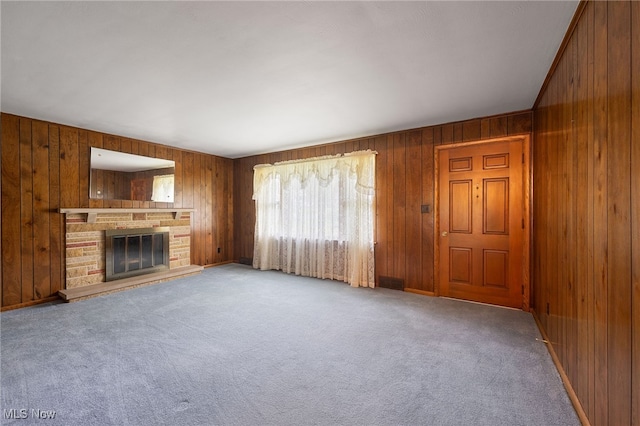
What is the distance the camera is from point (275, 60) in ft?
7.26

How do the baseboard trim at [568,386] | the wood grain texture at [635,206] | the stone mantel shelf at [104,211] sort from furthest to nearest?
the stone mantel shelf at [104,211] → the baseboard trim at [568,386] → the wood grain texture at [635,206]

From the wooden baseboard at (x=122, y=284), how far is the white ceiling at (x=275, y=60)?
2.33 metres

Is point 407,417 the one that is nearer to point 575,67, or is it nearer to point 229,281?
point 575,67

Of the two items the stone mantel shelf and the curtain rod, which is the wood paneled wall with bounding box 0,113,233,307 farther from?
the curtain rod

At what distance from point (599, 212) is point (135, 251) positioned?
5575 mm

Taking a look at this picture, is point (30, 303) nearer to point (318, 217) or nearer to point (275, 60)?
point (318, 217)

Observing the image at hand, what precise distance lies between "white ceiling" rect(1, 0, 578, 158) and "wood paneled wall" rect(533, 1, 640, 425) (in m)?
0.48

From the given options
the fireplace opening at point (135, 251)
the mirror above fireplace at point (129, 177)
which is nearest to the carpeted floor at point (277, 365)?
the fireplace opening at point (135, 251)

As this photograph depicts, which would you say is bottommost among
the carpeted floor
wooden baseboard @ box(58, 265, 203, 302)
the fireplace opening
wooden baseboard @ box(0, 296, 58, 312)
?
the carpeted floor

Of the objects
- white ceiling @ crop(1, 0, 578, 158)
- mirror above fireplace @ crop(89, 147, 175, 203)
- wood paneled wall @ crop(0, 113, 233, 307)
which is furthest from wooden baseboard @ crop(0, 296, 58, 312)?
white ceiling @ crop(1, 0, 578, 158)

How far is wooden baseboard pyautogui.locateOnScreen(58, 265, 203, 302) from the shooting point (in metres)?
3.71

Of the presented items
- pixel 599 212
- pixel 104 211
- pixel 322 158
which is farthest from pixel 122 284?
pixel 599 212

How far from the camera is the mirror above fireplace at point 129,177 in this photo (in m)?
4.25

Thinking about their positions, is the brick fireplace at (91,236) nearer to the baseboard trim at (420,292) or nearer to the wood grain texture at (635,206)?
the baseboard trim at (420,292)
